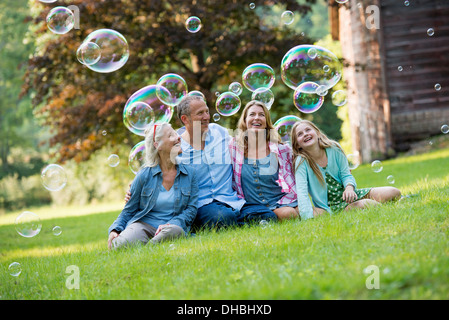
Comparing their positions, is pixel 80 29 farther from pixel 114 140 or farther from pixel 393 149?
pixel 393 149

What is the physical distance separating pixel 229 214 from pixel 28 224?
204 cm

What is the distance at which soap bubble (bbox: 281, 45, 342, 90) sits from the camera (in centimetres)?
602

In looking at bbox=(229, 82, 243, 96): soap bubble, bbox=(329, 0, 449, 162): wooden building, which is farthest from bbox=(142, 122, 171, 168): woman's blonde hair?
bbox=(329, 0, 449, 162): wooden building

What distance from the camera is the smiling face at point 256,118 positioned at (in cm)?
532

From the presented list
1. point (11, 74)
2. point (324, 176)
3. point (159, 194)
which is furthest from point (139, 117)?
point (11, 74)

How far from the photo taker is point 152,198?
16.5 feet

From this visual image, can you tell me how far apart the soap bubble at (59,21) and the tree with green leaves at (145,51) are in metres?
4.14

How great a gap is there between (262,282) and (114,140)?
9675mm

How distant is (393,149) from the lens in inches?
523

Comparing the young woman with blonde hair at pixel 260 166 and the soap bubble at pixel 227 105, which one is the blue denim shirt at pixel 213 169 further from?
the soap bubble at pixel 227 105

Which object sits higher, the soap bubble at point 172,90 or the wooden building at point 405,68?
the wooden building at point 405,68

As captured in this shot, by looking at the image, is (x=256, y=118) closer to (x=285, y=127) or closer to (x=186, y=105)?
(x=285, y=127)

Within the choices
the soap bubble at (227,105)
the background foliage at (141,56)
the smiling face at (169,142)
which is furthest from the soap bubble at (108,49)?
the background foliage at (141,56)
